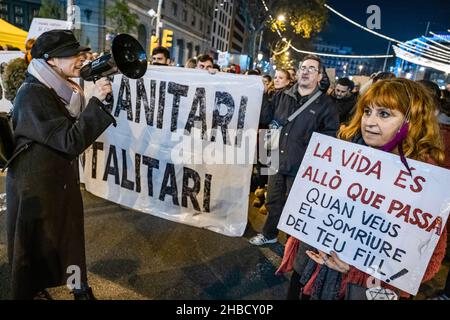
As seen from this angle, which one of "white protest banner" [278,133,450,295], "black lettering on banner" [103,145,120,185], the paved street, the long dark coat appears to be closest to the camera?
"white protest banner" [278,133,450,295]

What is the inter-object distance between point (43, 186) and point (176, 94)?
1.99 m

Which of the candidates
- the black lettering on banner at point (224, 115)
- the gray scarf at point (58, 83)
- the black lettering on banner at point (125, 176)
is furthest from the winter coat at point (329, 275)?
the black lettering on banner at point (125, 176)

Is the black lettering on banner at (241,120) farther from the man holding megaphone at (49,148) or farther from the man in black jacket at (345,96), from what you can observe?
the man in black jacket at (345,96)

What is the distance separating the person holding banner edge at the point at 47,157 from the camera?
6.53 ft

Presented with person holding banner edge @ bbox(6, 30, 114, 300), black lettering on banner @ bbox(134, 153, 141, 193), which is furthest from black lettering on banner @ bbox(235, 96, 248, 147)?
person holding banner edge @ bbox(6, 30, 114, 300)

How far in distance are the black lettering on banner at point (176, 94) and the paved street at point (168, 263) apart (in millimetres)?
1244

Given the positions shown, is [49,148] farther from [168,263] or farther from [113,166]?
[113,166]

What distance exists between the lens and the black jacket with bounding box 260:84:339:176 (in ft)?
10.9

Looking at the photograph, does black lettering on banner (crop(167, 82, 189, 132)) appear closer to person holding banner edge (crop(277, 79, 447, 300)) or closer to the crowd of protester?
the crowd of protester

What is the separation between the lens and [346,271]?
162cm

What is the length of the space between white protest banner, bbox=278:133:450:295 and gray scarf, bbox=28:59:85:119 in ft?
5.12
